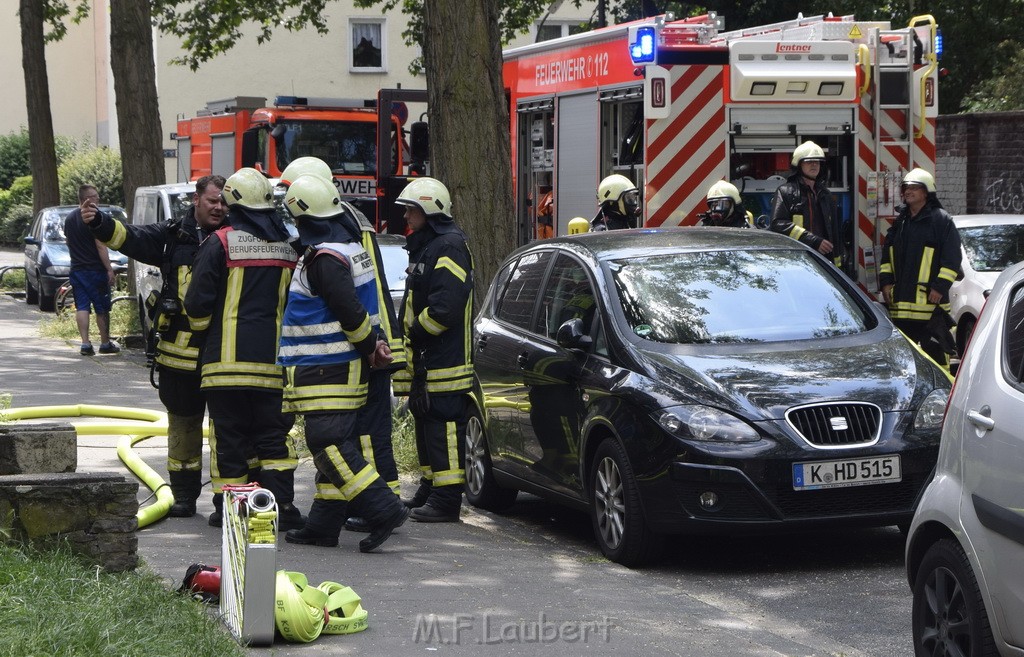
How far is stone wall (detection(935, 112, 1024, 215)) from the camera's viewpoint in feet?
69.8

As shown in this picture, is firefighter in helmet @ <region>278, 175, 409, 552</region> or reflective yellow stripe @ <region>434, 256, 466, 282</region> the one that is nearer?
firefighter in helmet @ <region>278, 175, 409, 552</region>

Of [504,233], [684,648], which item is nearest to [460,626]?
[684,648]

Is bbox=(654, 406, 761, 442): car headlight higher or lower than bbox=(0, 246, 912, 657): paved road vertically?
higher

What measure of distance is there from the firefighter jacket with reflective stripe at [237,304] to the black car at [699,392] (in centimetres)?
146

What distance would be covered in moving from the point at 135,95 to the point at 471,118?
9305mm

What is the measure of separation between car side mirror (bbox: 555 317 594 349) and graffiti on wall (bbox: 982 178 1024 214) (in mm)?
15240

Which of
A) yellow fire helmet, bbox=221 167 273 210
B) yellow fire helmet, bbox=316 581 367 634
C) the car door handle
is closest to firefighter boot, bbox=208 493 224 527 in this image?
yellow fire helmet, bbox=221 167 273 210

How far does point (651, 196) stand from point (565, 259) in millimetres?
4059

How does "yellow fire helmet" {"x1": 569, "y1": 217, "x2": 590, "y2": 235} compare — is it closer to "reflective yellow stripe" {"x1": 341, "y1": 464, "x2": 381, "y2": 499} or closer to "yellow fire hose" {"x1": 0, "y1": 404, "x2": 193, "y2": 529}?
"yellow fire hose" {"x1": 0, "y1": 404, "x2": 193, "y2": 529}

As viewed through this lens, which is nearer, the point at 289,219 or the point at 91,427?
the point at 289,219

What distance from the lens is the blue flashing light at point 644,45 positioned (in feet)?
39.4

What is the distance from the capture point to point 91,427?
1075 centimetres

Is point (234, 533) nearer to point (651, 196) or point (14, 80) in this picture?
point (651, 196)

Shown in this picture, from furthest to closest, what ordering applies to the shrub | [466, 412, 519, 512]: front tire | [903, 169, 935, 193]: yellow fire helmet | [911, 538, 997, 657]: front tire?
the shrub < [903, 169, 935, 193]: yellow fire helmet < [466, 412, 519, 512]: front tire < [911, 538, 997, 657]: front tire
